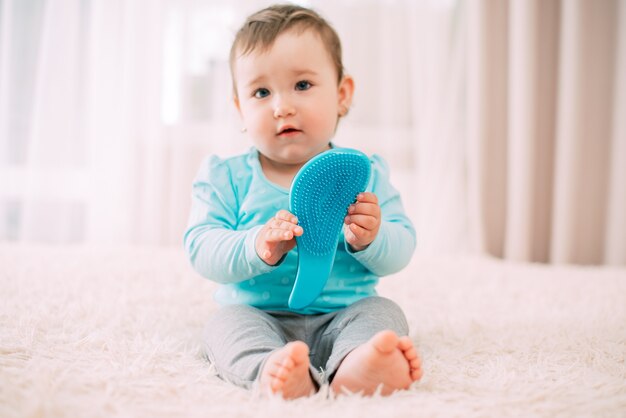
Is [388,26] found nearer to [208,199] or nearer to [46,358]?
[208,199]

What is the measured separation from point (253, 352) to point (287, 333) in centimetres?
15

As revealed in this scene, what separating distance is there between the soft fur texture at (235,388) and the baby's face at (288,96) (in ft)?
1.10

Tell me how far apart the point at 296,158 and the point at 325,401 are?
413 mm

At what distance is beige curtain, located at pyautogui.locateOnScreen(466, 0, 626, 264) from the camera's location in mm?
1848

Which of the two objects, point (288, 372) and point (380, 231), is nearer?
point (288, 372)

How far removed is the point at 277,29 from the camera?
0.88m

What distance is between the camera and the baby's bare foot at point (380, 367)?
592 millimetres

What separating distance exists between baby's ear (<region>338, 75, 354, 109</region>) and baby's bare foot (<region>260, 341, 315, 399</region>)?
0.51 metres

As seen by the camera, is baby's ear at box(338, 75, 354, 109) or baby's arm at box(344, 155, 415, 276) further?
baby's ear at box(338, 75, 354, 109)

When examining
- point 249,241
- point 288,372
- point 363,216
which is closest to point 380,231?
point 363,216

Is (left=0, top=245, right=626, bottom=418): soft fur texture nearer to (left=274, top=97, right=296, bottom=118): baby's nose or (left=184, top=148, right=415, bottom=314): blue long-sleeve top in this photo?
(left=184, top=148, right=415, bottom=314): blue long-sleeve top

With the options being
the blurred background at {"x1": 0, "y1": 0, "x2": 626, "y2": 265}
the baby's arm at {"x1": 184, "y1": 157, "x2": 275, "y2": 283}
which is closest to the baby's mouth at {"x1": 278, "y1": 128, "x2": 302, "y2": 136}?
the baby's arm at {"x1": 184, "y1": 157, "x2": 275, "y2": 283}

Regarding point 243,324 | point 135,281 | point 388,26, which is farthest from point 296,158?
point 388,26

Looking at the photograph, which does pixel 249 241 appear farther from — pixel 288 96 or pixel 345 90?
pixel 345 90
